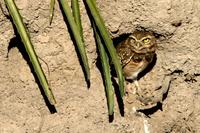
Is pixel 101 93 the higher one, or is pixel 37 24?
pixel 37 24

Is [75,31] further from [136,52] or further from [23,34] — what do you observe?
[136,52]

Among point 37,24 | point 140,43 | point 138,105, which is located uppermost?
point 37,24

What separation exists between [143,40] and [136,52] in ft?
0.36

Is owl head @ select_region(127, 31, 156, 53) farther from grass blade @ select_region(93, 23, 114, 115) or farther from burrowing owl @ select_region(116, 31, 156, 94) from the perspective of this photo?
grass blade @ select_region(93, 23, 114, 115)

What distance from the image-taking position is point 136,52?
9.75 feet

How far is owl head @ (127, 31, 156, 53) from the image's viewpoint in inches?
112

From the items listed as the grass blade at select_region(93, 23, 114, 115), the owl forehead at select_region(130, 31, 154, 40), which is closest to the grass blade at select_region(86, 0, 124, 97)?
the grass blade at select_region(93, 23, 114, 115)

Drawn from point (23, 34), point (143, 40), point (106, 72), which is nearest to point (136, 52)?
point (143, 40)

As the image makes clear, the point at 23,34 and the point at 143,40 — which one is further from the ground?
the point at 23,34

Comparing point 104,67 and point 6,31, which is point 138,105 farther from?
point 6,31

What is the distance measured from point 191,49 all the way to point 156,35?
142mm

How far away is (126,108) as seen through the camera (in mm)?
2842

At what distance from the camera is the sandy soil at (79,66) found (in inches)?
106

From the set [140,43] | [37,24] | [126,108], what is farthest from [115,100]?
[37,24]
